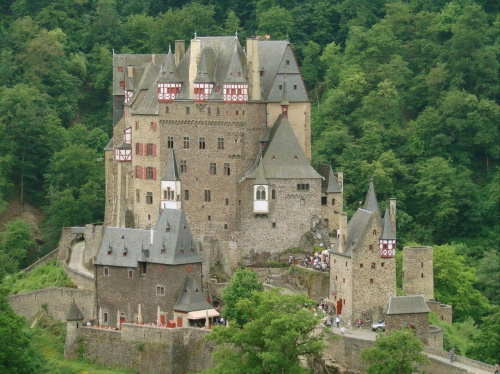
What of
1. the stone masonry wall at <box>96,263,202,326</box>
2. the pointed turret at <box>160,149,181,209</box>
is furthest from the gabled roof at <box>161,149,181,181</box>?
the stone masonry wall at <box>96,263,202,326</box>

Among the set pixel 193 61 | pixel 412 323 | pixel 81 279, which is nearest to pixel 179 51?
pixel 193 61

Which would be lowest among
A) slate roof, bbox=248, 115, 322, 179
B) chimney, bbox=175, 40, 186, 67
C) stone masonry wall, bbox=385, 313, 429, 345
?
stone masonry wall, bbox=385, 313, 429, 345

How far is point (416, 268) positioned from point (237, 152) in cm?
1126

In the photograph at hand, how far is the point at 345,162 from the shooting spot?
11638 centimetres

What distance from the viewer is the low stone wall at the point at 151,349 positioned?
298ft

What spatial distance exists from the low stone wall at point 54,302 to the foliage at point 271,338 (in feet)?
36.8

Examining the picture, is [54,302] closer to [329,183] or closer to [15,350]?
[15,350]

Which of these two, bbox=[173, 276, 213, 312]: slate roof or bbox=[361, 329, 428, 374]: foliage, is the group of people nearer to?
bbox=[173, 276, 213, 312]: slate roof

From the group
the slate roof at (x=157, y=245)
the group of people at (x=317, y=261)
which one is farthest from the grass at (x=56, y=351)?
the group of people at (x=317, y=261)

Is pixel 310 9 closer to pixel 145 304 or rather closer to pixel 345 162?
pixel 345 162

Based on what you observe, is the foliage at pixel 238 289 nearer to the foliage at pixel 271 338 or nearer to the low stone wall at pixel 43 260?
the foliage at pixel 271 338

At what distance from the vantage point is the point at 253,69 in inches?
3878

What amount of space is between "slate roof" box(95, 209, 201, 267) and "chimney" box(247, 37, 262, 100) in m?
8.58

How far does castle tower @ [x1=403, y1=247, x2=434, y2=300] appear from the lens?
314 ft
